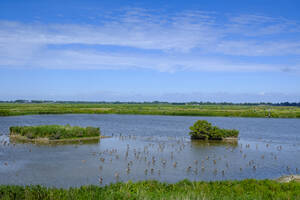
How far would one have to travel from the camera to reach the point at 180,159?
30.2m

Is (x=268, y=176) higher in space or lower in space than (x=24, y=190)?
lower

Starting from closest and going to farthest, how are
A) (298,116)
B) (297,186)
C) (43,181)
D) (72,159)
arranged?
(297,186) → (43,181) → (72,159) → (298,116)

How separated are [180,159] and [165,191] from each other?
51.2 feet

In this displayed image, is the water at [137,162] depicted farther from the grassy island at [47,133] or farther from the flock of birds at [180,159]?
the grassy island at [47,133]

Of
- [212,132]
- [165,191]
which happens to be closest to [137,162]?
[165,191]

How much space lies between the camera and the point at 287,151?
36906mm

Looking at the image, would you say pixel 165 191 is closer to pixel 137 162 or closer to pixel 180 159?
pixel 137 162

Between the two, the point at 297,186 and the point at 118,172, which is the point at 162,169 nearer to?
the point at 118,172

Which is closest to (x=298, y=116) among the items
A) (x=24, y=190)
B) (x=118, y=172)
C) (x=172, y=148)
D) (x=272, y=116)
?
(x=272, y=116)

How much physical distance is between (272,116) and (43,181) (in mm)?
97275

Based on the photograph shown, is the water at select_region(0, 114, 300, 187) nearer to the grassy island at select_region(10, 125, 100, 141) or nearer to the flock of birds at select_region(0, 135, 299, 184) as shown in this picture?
the flock of birds at select_region(0, 135, 299, 184)

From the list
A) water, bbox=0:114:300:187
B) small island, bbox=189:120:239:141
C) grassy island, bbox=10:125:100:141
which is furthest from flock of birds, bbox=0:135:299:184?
small island, bbox=189:120:239:141

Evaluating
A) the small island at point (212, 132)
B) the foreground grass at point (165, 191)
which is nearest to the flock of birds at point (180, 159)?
the small island at point (212, 132)

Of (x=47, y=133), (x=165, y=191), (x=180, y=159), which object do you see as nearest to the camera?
(x=165, y=191)
